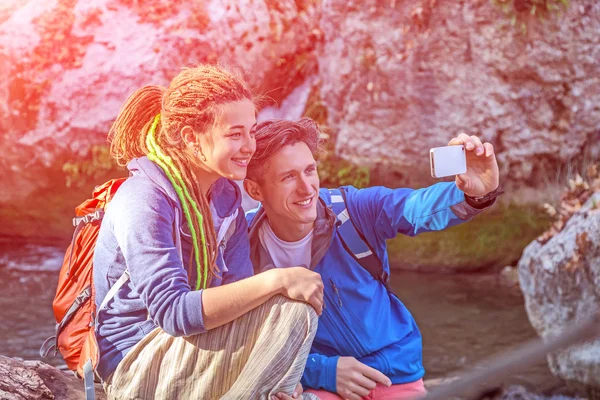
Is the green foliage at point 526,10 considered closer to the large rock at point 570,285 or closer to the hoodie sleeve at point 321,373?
the large rock at point 570,285

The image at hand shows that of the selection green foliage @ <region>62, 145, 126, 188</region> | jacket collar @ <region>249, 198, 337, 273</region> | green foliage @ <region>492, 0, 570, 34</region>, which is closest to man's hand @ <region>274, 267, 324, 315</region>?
jacket collar @ <region>249, 198, 337, 273</region>

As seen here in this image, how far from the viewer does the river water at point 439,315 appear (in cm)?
667

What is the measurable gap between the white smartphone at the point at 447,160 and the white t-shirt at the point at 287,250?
0.72 metres

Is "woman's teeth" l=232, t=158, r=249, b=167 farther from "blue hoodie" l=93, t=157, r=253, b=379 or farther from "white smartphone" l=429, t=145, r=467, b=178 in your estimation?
"white smartphone" l=429, t=145, r=467, b=178

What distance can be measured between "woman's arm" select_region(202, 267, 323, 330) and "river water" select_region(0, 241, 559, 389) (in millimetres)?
3848

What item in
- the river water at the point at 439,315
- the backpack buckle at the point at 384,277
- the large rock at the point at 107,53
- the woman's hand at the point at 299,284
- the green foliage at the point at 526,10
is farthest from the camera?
the large rock at the point at 107,53

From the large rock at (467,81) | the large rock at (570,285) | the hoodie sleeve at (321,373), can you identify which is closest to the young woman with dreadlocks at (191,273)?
the hoodie sleeve at (321,373)

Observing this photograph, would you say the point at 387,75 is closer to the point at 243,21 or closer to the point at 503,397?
the point at 243,21

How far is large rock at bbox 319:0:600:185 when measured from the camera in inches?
323

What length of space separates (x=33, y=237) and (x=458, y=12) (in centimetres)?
643

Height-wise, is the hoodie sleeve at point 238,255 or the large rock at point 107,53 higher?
the large rock at point 107,53

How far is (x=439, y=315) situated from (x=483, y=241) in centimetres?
145

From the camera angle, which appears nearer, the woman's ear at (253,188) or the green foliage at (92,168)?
the woman's ear at (253,188)

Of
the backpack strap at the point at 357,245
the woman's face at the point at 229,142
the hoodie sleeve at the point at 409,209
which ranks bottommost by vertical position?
the backpack strap at the point at 357,245
